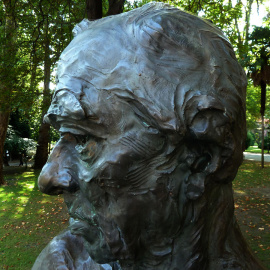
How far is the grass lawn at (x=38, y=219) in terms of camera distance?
5.61 meters

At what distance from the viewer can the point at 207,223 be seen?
58.5 inches

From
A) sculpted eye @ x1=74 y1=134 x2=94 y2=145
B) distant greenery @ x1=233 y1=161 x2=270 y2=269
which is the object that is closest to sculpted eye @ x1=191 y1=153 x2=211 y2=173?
sculpted eye @ x1=74 y1=134 x2=94 y2=145

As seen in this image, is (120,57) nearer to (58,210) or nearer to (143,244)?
(143,244)

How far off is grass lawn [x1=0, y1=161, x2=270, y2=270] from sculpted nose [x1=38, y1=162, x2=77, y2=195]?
→ 3929 millimetres

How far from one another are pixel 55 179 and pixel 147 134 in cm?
50

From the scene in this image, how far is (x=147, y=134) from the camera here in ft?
4.03

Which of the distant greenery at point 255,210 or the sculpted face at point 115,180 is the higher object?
the sculpted face at point 115,180

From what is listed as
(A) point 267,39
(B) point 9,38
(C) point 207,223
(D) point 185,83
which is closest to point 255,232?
(C) point 207,223

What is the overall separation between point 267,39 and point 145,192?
15435mm

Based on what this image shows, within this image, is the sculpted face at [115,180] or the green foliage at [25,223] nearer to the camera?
the sculpted face at [115,180]

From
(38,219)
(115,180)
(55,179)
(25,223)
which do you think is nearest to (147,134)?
(115,180)

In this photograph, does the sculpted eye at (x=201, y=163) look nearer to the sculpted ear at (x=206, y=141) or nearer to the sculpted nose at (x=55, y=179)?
the sculpted ear at (x=206, y=141)

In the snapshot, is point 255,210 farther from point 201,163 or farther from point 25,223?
point 201,163

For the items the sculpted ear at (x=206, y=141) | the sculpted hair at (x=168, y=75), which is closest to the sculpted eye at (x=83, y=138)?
the sculpted hair at (x=168, y=75)
